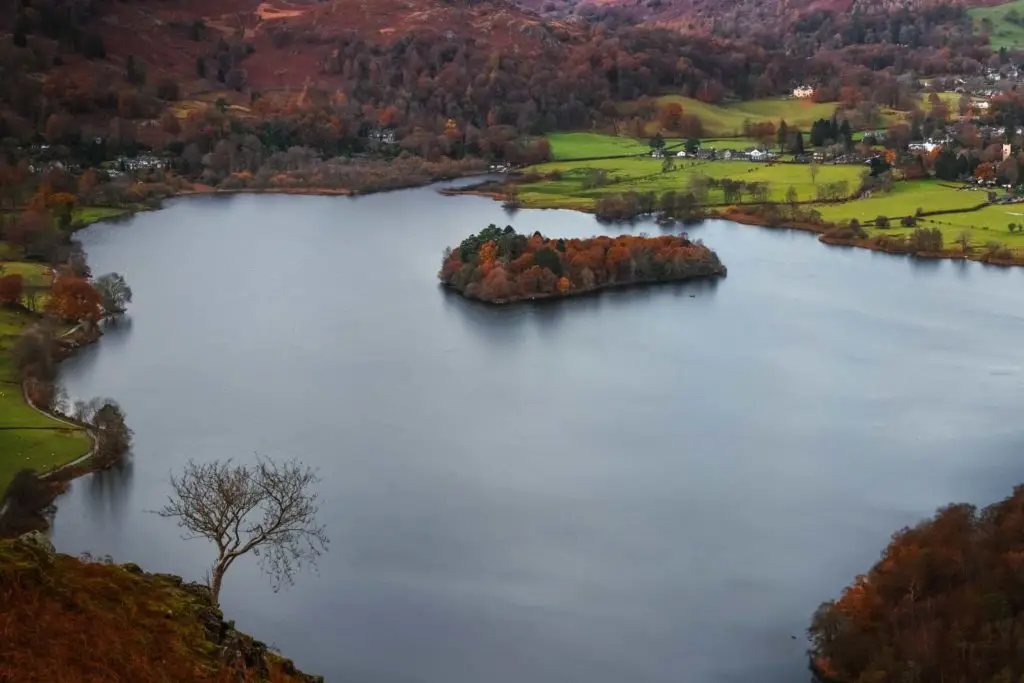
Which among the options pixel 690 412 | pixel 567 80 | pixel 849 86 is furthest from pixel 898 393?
pixel 849 86

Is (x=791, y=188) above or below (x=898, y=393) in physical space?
above

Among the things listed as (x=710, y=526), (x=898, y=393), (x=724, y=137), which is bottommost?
(x=710, y=526)

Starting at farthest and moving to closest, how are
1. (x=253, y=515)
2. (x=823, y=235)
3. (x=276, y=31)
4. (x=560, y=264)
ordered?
(x=276, y=31) → (x=823, y=235) → (x=560, y=264) → (x=253, y=515)

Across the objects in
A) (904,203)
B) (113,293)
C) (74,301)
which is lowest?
(74,301)

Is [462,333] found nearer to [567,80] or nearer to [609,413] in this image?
[609,413]

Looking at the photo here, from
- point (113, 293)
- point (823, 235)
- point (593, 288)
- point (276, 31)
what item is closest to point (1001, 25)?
point (276, 31)

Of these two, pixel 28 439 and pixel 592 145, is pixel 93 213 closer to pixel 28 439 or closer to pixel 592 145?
pixel 592 145
